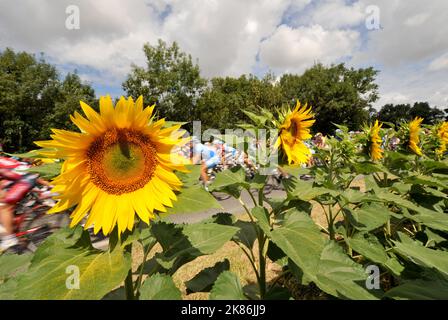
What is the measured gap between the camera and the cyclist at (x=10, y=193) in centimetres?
403

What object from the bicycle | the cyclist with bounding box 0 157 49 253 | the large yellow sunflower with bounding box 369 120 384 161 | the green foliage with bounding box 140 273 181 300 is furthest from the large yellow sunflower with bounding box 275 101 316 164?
the bicycle

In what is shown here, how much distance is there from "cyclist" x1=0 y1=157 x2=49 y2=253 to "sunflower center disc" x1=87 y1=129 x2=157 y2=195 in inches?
147

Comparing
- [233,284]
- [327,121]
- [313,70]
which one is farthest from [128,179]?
[313,70]

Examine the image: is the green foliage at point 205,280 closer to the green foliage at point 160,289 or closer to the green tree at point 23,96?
the green foliage at point 160,289

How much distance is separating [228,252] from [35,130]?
20.7 m

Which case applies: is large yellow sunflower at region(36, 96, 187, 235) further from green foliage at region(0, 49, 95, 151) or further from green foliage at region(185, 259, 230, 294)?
green foliage at region(0, 49, 95, 151)

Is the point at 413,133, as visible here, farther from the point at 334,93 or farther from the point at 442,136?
the point at 334,93

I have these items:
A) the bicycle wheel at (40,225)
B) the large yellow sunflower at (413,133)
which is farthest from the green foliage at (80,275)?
the bicycle wheel at (40,225)

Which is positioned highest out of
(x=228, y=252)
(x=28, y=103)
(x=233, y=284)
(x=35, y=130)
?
(x=28, y=103)

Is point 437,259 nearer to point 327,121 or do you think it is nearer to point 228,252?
point 228,252

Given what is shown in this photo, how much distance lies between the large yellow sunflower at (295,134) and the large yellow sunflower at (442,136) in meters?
2.85

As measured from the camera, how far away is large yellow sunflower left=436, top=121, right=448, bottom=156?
12.6 ft

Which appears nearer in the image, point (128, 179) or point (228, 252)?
point (128, 179)

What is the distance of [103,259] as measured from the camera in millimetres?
959
